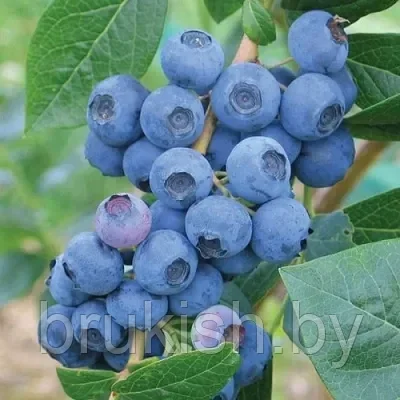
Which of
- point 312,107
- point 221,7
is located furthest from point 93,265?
point 221,7

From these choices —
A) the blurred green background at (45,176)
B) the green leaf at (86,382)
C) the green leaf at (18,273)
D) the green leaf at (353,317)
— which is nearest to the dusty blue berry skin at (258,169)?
the green leaf at (353,317)

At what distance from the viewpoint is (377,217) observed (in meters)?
1.17

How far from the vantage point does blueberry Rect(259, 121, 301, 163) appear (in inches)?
37.2

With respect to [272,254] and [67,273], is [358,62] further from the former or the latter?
[67,273]

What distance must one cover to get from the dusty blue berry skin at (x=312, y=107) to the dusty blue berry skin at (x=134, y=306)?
0.80 ft

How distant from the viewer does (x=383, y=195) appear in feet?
3.74

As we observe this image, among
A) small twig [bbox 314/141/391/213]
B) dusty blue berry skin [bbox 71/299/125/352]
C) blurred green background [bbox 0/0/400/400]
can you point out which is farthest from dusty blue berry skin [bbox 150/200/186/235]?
small twig [bbox 314/141/391/213]

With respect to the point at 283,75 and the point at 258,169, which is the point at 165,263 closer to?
the point at 258,169

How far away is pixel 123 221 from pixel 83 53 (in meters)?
0.42

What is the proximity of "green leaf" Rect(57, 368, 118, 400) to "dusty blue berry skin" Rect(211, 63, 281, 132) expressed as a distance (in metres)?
0.30

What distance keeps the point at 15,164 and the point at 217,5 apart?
1.00 m

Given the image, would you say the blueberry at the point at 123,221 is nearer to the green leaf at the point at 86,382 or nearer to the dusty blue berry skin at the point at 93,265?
the dusty blue berry skin at the point at 93,265

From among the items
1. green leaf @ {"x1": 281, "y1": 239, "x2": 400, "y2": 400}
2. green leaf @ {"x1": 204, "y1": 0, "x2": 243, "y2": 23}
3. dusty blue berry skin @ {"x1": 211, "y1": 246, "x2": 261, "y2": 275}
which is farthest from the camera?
green leaf @ {"x1": 204, "y1": 0, "x2": 243, "y2": 23}

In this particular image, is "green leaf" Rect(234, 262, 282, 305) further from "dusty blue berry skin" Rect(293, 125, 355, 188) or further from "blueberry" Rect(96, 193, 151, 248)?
"blueberry" Rect(96, 193, 151, 248)
